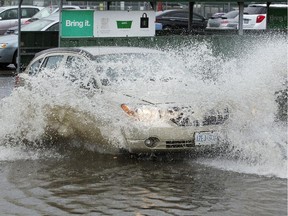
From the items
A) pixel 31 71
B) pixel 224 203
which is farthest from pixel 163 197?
pixel 31 71

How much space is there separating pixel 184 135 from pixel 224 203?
1770 mm

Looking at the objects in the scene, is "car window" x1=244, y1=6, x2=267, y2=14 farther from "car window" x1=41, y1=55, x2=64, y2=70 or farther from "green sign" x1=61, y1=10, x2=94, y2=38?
"car window" x1=41, y1=55, x2=64, y2=70

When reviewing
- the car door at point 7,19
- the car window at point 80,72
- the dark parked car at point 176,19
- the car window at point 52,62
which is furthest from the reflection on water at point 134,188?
the dark parked car at point 176,19

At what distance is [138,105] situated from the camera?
28.8 feet

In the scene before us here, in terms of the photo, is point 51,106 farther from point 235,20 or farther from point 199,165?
point 235,20

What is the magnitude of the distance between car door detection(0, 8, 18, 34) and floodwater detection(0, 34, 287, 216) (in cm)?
1847

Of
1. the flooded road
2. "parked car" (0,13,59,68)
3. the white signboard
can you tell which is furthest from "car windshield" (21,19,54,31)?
the flooded road

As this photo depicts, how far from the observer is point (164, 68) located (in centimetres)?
984

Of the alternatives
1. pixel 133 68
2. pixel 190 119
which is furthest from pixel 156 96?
pixel 133 68

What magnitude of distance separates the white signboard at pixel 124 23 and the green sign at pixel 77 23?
0.17m

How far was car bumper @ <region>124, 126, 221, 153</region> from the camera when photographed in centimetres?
862

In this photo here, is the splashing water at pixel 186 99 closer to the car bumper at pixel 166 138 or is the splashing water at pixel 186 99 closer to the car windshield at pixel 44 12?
the car bumper at pixel 166 138

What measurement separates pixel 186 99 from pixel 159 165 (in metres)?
0.90

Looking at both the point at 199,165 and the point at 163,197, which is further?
the point at 199,165
